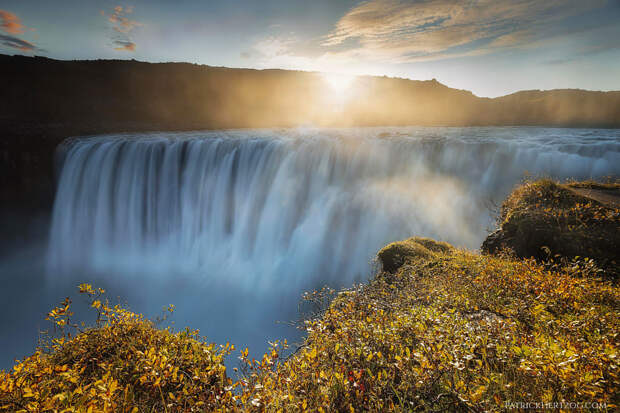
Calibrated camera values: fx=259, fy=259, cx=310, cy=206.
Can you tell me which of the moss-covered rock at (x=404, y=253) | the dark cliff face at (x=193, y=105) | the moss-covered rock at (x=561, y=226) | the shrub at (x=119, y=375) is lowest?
the moss-covered rock at (x=404, y=253)

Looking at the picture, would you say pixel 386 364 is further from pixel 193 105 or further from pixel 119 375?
pixel 193 105

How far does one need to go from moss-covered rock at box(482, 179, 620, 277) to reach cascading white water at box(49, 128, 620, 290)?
4443 mm

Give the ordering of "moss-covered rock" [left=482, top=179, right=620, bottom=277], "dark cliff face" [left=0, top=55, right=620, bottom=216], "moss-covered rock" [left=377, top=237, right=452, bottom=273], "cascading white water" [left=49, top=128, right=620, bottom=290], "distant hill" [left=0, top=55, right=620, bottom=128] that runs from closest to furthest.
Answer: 1. "moss-covered rock" [left=482, top=179, right=620, bottom=277]
2. "moss-covered rock" [left=377, top=237, right=452, bottom=273]
3. "cascading white water" [left=49, top=128, right=620, bottom=290]
4. "dark cliff face" [left=0, top=55, right=620, bottom=216]
5. "distant hill" [left=0, top=55, right=620, bottom=128]

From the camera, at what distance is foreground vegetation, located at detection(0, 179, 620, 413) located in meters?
2.42

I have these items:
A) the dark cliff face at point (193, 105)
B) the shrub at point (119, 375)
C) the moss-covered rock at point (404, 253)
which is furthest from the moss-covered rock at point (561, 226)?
the dark cliff face at point (193, 105)

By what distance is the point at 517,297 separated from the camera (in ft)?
14.8

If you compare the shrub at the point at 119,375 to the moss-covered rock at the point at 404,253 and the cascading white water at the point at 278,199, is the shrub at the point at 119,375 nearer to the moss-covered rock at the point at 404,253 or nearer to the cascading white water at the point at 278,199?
the moss-covered rock at the point at 404,253

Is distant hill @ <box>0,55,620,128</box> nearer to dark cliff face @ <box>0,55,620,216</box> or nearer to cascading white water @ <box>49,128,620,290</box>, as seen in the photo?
dark cliff face @ <box>0,55,620,216</box>

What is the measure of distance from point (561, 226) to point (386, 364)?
22.8ft

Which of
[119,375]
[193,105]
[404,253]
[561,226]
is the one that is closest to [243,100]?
[193,105]

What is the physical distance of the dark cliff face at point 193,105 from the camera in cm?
2152

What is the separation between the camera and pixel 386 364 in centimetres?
306

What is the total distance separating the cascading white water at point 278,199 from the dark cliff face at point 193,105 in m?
5.57

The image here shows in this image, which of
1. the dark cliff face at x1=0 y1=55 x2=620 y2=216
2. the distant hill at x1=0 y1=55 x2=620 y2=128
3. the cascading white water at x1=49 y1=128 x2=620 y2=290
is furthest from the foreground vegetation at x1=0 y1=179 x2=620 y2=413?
the distant hill at x1=0 y1=55 x2=620 y2=128
